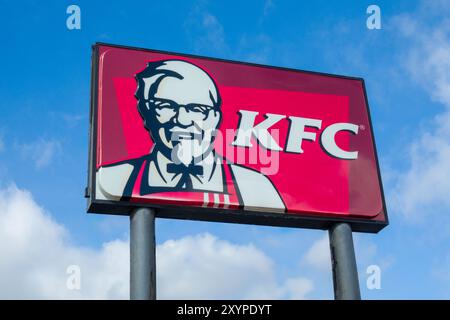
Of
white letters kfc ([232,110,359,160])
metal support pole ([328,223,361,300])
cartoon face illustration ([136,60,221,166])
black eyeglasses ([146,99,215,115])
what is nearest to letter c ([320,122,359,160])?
white letters kfc ([232,110,359,160])

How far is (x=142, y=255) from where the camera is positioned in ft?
28.7

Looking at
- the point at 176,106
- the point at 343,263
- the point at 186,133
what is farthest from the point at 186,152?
the point at 343,263

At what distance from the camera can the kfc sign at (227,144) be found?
373 inches

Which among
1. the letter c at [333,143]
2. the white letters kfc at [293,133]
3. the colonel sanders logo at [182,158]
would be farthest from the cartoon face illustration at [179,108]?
the letter c at [333,143]

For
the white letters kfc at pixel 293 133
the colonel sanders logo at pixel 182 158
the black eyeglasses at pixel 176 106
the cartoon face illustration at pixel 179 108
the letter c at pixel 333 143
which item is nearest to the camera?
the colonel sanders logo at pixel 182 158

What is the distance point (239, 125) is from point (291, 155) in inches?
36.9

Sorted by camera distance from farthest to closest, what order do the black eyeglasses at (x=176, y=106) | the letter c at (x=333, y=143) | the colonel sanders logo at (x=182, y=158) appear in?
the letter c at (x=333, y=143), the black eyeglasses at (x=176, y=106), the colonel sanders logo at (x=182, y=158)

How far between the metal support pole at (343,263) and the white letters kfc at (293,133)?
4.41 ft

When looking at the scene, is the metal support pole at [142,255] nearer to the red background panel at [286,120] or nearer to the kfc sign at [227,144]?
the kfc sign at [227,144]

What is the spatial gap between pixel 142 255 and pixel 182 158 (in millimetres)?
1718

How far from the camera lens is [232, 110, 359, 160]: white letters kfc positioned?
34.4ft

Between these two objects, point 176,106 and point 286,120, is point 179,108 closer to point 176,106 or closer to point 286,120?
point 176,106
